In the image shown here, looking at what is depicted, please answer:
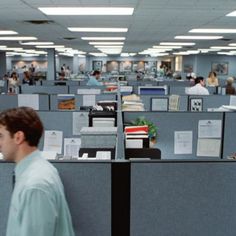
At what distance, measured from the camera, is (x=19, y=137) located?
1.35m

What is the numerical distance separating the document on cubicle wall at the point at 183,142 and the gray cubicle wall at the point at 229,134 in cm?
32

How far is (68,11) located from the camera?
552cm

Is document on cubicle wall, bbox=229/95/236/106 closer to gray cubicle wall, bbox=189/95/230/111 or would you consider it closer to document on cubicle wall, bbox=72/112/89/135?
gray cubicle wall, bbox=189/95/230/111

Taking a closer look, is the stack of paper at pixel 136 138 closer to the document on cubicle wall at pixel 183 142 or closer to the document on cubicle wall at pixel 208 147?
the document on cubicle wall at pixel 183 142

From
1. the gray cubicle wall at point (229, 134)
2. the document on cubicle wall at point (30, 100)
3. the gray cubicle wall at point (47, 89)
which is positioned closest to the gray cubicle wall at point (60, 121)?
the gray cubicle wall at point (229, 134)

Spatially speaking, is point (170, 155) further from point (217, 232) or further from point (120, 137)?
point (217, 232)

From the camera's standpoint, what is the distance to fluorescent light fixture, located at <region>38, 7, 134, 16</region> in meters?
5.24

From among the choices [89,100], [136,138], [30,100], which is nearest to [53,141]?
[136,138]

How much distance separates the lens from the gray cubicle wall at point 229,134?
3.22m

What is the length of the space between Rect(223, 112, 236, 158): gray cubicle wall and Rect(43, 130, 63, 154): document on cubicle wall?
1416mm

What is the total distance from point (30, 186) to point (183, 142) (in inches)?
85.1

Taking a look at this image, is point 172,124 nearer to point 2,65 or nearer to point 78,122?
point 78,122

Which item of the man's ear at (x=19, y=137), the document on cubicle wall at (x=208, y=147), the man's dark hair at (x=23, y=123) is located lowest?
the document on cubicle wall at (x=208, y=147)

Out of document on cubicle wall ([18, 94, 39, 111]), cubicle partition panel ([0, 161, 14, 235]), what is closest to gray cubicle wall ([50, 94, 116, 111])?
document on cubicle wall ([18, 94, 39, 111])
